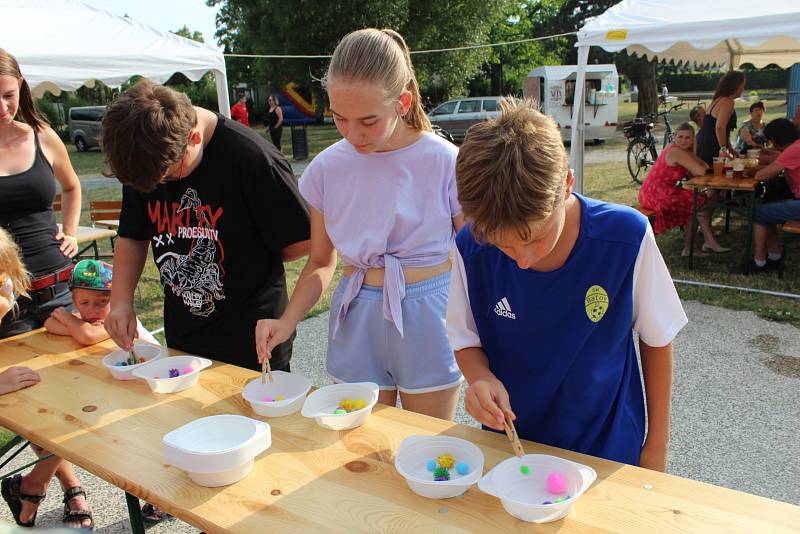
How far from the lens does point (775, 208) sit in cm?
536

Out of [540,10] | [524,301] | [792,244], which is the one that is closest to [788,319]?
[792,244]

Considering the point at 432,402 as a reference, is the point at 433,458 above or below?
above

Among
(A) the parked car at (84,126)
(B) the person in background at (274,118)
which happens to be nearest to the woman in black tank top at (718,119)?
(B) the person in background at (274,118)

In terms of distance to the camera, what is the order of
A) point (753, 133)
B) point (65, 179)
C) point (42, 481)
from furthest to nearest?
point (753, 133)
point (65, 179)
point (42, 481)

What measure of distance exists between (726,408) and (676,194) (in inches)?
132

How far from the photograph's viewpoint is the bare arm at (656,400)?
1.40 m

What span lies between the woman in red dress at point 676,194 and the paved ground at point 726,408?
1661 millimetres

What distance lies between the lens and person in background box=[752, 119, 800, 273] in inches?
207

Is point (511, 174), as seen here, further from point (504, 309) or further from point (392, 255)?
point (392, 255)

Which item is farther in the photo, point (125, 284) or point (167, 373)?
point (125, 284)

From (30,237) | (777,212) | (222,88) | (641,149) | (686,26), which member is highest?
(686,26)

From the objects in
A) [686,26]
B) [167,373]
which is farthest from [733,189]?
[167,373]

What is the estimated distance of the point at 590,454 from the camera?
1509mm

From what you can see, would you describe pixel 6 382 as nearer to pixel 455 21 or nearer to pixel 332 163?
pixel 332 163
